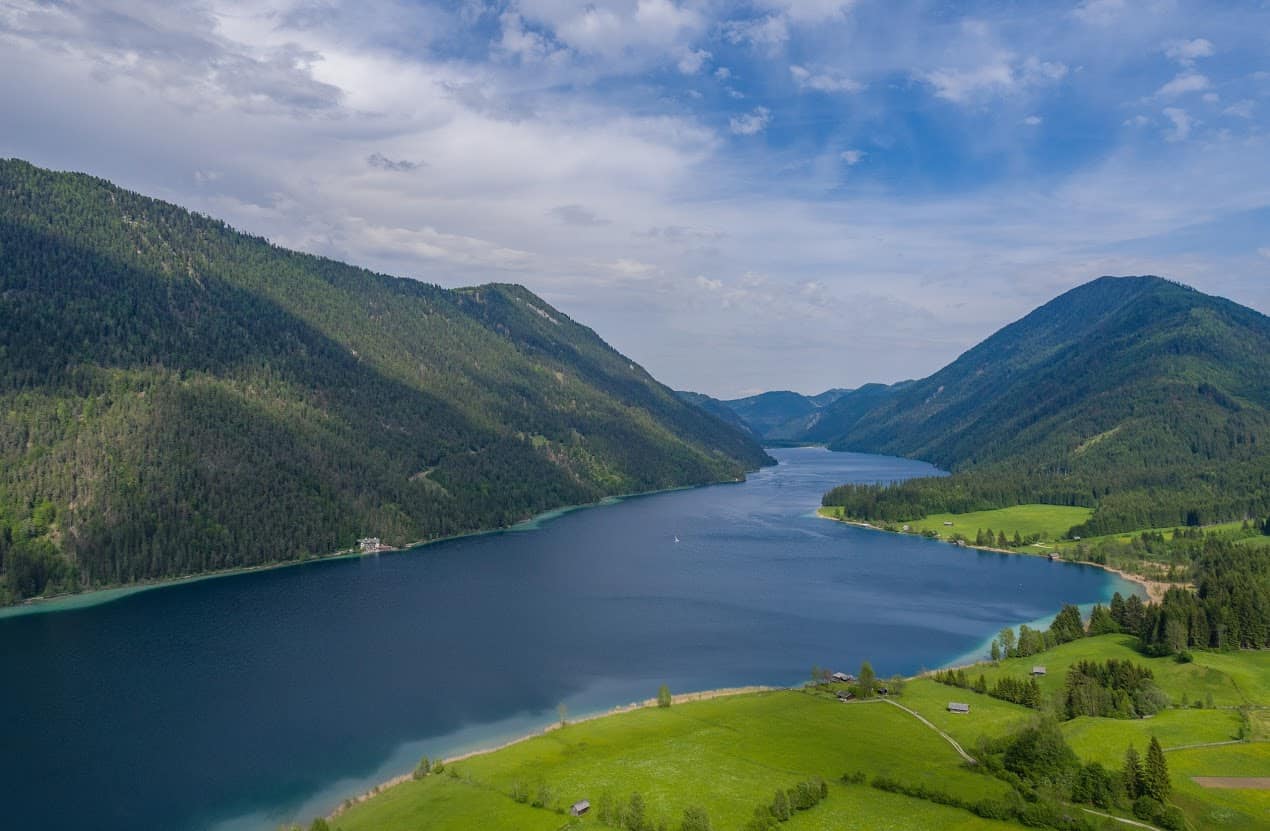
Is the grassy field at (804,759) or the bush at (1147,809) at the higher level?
the bush at (1147,809)

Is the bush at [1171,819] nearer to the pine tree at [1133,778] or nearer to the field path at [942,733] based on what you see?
the pine tree at [1133,778]

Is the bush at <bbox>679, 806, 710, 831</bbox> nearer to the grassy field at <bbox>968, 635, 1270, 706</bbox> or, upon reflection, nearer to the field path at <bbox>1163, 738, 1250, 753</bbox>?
the field path at <bbox>1163, 738, 1250, 753</bbox>

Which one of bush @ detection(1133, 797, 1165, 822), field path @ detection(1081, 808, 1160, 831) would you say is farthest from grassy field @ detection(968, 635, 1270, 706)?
field path @ detection(1081, 808, 1160, 831)

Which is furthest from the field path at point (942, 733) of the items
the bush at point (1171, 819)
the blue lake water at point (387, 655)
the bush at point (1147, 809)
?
the blue lake water at point (387, 655)

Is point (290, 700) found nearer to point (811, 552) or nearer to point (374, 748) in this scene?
point (374, 748)

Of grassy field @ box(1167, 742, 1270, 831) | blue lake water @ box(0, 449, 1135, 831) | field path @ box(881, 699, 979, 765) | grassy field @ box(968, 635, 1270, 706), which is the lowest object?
blue lake water @ box(0, 449, 1135, 831)

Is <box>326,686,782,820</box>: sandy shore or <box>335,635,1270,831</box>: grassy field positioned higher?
<box>335,635,1270,831</box>: grassy field
